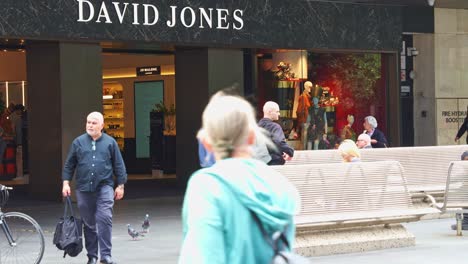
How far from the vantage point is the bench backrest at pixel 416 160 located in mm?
15484

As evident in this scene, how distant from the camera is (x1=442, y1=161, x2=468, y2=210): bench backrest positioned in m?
13.3

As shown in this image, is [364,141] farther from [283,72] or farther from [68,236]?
[283,72]

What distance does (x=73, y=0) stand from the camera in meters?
17.7

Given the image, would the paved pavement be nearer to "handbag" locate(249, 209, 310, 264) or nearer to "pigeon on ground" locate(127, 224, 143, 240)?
"pigeon on ground" locate(127, 224, 143, 240)

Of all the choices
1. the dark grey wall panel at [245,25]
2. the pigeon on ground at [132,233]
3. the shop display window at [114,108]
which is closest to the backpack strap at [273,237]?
the pigeon on ground at [132,233]

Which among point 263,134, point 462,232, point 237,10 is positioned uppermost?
point 237,10

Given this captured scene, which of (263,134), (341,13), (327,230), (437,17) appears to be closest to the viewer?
(263,134)

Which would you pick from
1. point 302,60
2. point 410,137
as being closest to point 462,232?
point 302,60

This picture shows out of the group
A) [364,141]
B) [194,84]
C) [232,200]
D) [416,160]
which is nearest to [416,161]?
[416,160]

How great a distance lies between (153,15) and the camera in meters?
18.7

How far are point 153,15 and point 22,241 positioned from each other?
8867 mm

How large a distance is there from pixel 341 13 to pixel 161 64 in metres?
5.96

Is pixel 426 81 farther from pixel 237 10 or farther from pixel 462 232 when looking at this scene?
pixel 462 232

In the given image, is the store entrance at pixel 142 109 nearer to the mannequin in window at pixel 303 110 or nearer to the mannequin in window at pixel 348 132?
the mannequin in window at pixel 303 110
